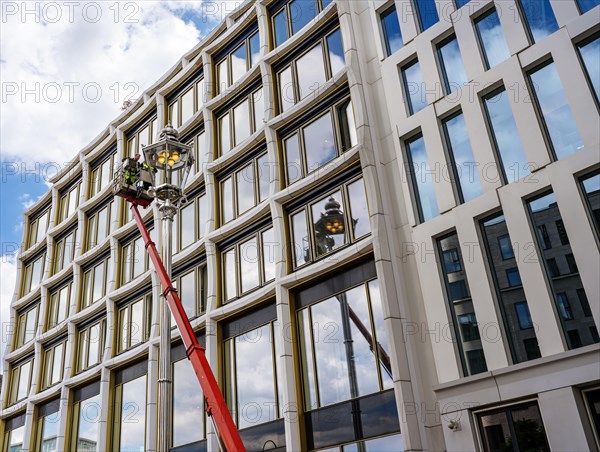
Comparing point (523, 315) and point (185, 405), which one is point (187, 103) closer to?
point (185, 405)

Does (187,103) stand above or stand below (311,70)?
above

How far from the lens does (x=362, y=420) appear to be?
1755cm

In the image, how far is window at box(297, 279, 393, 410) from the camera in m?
17.8

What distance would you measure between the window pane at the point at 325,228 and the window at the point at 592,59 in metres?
8.49

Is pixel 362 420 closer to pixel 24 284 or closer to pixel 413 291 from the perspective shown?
pixel 413 291

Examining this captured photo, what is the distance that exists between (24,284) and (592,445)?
3667cm

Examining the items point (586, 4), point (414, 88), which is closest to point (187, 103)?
point (414, 88)

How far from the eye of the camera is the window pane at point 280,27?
25516 millimetres

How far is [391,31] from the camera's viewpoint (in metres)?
20.9

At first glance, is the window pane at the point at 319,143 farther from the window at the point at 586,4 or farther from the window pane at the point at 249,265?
the window at the point at 586,4

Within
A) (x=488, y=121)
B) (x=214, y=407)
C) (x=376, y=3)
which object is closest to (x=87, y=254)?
(x=376, y=3)

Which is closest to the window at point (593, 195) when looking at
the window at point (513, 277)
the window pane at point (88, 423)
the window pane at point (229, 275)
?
the window at point (513, 277)

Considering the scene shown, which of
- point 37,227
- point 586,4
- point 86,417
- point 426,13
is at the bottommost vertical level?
point 86,417

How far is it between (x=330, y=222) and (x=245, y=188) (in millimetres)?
5410
